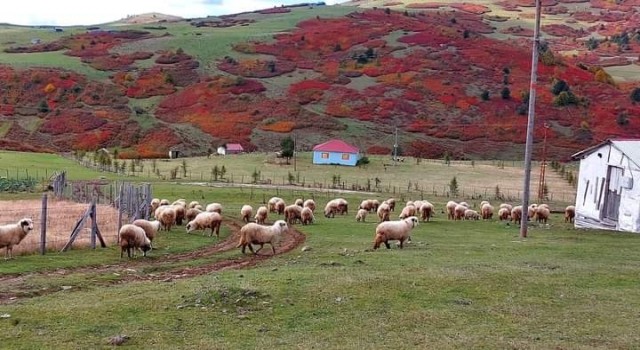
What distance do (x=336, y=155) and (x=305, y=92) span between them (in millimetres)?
33565

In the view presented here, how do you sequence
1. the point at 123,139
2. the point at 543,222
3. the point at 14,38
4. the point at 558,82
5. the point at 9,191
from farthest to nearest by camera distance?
1. the point at 14,38
2. the point at 558,82
3. the point at 123,139
4. the point at 9,191
5. the point at 543,222

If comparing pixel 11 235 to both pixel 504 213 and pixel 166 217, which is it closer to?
pixel 166 217

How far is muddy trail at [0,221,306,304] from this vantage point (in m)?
15.6

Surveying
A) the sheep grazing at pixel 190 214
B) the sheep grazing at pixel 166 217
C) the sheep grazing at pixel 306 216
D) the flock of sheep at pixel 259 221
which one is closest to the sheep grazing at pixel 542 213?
the flock of sheep at pixel 259 221

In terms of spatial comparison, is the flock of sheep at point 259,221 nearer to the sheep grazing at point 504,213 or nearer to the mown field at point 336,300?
the sheep grazing at point 504,213

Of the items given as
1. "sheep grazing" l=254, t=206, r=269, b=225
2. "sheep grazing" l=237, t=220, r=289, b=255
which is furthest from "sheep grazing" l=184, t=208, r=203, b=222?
"sheep grazing" l=237, t=220, r=289, b=255

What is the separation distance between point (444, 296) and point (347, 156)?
61.1 m

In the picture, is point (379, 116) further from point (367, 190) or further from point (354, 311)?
point (354, 311)

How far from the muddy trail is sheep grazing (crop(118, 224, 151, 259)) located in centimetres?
51

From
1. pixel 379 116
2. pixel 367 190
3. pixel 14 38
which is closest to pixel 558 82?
pixel 379 116

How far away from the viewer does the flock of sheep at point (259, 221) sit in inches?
843

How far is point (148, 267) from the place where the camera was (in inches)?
781

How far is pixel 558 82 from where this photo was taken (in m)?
108

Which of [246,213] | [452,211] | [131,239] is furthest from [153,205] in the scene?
[452,211]
